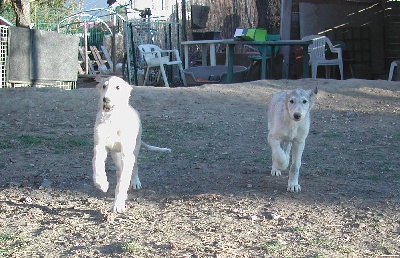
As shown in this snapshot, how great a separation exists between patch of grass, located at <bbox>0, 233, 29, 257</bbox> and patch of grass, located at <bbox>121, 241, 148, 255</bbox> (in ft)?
2.26

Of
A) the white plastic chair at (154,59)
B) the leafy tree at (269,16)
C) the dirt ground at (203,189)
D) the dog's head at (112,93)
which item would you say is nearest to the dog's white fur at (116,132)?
the dog's head at (112,93)

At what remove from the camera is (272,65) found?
16953 millimetres

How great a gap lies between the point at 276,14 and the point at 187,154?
45.4ft

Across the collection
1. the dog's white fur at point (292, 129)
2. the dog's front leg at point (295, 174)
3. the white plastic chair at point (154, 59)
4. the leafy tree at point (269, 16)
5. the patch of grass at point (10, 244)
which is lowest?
the patch of grass at point (10, 244)

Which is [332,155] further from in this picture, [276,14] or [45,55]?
[276,14]

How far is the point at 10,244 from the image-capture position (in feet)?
14.8

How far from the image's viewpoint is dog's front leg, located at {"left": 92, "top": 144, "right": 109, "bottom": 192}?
5086 mm

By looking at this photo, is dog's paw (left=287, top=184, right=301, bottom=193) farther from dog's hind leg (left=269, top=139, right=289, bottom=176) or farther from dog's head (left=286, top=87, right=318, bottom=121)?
dog's head (left=286, top=87, right=318, bottom=121)

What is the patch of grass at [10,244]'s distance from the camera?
14.2 ft

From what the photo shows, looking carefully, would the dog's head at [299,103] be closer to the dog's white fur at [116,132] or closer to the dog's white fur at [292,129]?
the dog's white fur at [292,129]

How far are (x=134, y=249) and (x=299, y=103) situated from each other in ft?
8.17

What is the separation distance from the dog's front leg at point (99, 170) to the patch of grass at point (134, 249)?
78 centimetres

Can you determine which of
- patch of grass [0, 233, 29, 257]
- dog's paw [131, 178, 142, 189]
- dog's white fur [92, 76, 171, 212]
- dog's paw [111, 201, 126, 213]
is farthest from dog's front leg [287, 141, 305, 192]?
patch of grass [0, 233, 29, 257]

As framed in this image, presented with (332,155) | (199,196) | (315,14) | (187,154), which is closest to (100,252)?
(199,196)
